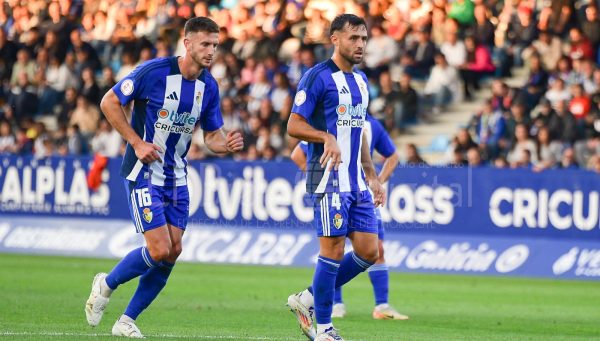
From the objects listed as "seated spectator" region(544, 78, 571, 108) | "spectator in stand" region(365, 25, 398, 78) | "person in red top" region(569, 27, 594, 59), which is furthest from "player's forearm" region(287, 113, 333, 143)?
"spectator in stand" region(365, 25, 398, 78)

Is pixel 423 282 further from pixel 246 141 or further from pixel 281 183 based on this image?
pixel 246 141

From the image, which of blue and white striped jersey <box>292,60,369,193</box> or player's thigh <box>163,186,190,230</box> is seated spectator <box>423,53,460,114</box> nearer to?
blue and white striped jersey <box>292,60,369,193</box>

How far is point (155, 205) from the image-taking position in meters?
9.76

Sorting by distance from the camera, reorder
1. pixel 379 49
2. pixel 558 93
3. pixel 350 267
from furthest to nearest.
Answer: pixel 379 49 → pixel 558 93 → pixel 350 267

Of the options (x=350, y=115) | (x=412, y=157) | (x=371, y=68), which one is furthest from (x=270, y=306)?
(x=371, y=68)

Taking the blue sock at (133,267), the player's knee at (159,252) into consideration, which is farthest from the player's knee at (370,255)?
the blue sock at (133,267)

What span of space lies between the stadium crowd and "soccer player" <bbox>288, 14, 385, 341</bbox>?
1110 centimetres

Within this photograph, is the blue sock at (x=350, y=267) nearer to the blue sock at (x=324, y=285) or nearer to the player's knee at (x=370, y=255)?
the player's knee at (x=370, y=255)

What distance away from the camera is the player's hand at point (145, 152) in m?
9.52

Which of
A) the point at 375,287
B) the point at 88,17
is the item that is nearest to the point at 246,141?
the point at 88,17

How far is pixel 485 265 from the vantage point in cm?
1939

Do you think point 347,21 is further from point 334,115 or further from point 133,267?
point 133,267

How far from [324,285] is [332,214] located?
0.59 m

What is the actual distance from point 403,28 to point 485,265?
7761 millimetres
